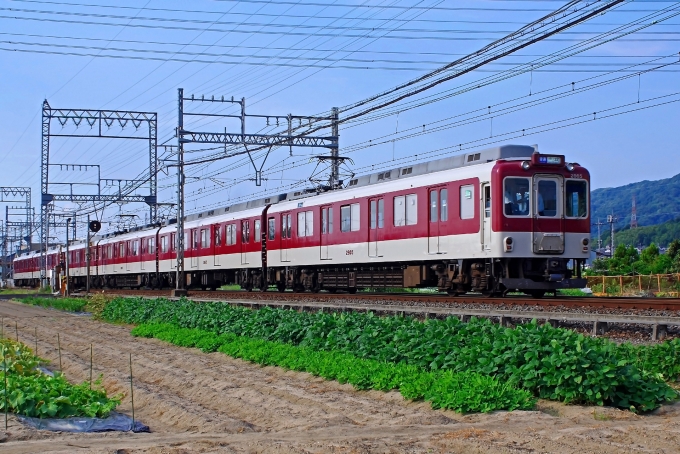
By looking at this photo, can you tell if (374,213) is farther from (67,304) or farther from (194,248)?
(194,248)

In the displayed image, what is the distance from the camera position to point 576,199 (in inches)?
790

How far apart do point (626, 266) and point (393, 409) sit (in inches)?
1750

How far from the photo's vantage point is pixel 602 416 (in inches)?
312

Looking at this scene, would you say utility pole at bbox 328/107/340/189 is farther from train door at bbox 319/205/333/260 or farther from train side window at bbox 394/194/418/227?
train side window at bbox 394/194/418/227

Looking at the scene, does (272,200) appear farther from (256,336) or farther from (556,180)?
(256,336)

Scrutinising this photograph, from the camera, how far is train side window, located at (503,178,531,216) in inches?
750

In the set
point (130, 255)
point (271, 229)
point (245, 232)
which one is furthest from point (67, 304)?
point (130, 255)

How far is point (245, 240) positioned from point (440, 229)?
14040mm

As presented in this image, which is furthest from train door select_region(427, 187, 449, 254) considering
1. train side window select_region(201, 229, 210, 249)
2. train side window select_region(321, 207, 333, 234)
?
train side window select_region(201, 229, 210, 249)

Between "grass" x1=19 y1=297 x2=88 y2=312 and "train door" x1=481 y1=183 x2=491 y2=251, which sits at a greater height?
"train door" x1=481 y1=183 x2=491 y2=251

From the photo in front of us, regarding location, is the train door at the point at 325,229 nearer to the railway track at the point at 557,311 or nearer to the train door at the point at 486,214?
the railway track at the point at 557,311

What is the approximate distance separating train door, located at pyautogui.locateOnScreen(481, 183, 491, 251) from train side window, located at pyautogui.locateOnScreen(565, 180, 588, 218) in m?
1.98

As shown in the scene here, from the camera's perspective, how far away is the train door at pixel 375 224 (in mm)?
23547

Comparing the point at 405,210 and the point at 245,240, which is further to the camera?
the point at 245,240
